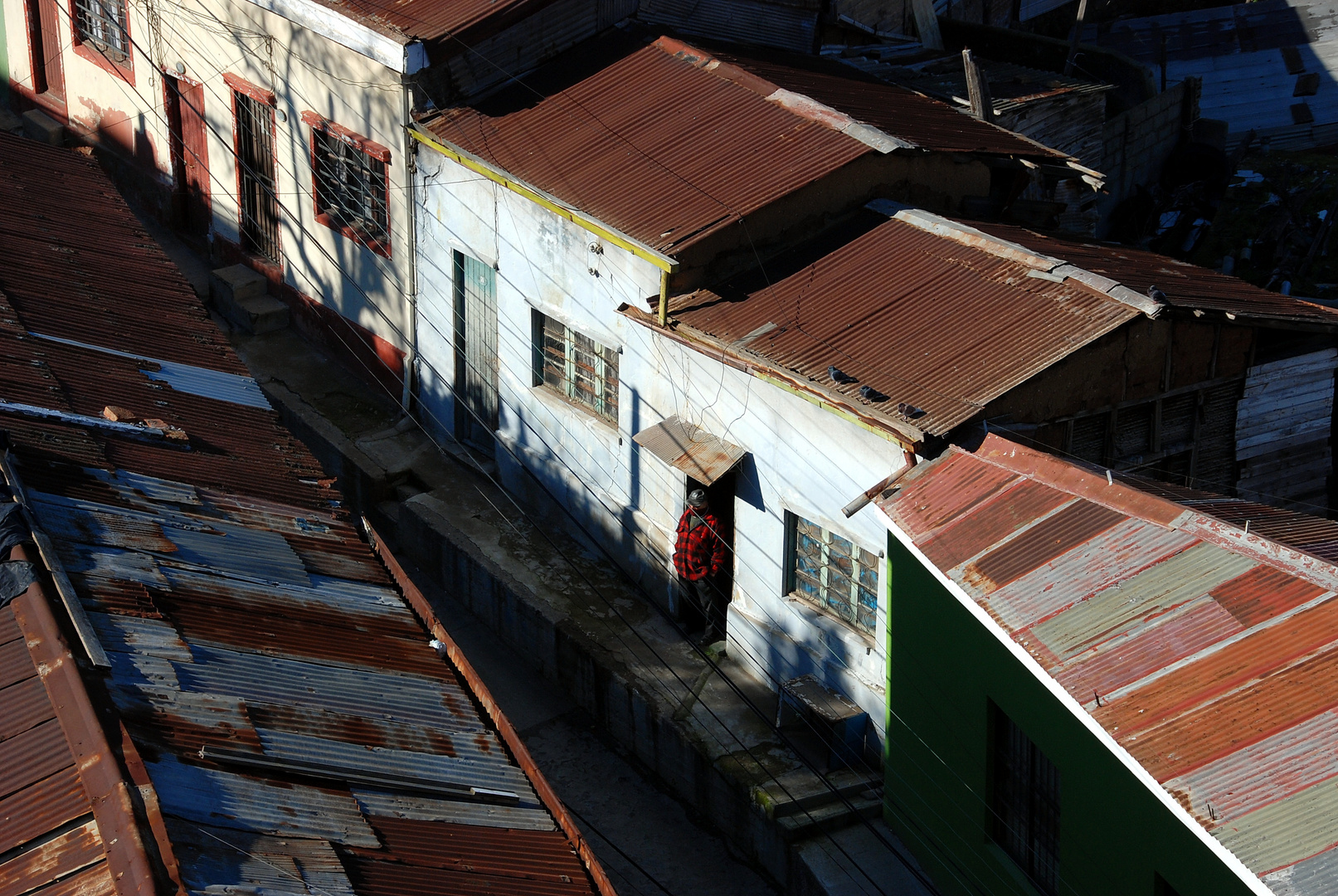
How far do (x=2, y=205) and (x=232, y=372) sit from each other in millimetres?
3649

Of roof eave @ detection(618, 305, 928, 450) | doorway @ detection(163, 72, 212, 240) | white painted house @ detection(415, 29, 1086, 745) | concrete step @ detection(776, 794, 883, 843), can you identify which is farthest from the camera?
doorway @ detection(163, 72, 212, 240)

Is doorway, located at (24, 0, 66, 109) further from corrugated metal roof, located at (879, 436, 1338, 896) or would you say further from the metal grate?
corrugated metal roof, located at (879, 436, 1338, 896)

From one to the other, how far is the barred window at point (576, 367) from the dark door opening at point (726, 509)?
4.71 ft

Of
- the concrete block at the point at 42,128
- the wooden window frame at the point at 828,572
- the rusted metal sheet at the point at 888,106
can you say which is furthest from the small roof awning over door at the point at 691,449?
the concrete block at the point at 42,128

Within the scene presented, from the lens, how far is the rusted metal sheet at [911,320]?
11617 millimetres

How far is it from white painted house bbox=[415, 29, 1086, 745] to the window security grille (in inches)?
33.5

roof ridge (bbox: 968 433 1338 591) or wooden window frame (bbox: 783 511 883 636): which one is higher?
roof ridge (bbox: 968 433 1338 591)

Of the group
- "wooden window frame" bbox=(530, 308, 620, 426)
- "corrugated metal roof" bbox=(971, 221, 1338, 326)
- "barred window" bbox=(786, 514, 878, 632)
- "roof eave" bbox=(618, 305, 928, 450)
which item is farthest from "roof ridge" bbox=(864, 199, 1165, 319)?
"wooden window frame" bbox=(530, 308, 620, 426)

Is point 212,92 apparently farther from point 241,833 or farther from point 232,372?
point 241,833

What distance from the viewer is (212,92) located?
757 inches

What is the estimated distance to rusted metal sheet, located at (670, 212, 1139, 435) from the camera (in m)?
11.6

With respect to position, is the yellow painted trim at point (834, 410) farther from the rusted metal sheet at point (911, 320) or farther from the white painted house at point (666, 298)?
the rusted metal sheet at point (911, 320)

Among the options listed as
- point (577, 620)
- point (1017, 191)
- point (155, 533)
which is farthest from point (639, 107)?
point (155, 533)

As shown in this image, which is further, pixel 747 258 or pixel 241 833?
pixel 747 258
